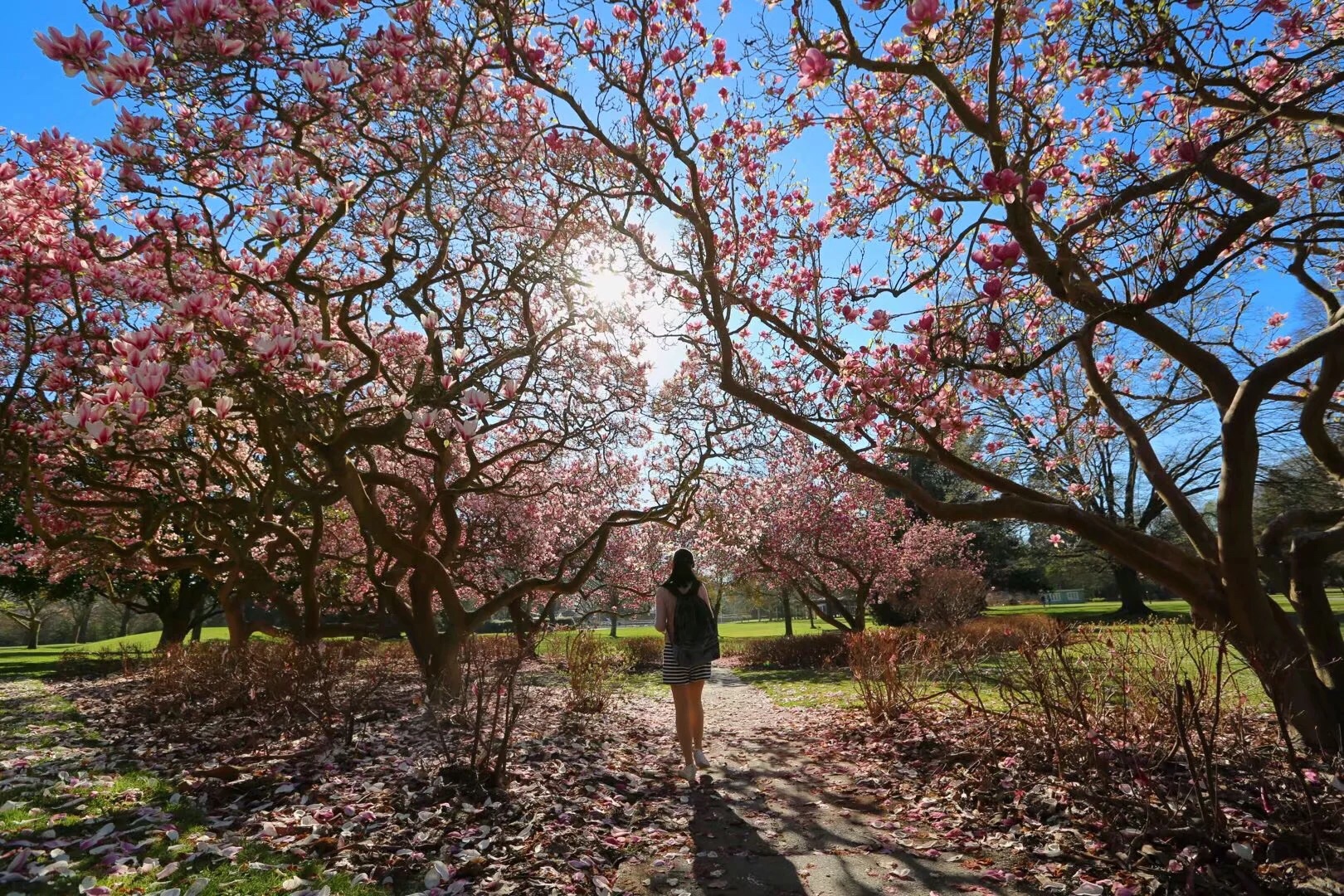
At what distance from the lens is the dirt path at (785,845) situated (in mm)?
3326

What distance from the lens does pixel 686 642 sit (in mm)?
5273

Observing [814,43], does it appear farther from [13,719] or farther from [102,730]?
[13,719]

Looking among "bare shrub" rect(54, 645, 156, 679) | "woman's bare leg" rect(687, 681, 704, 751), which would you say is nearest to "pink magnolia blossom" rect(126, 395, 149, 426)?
"woman's bare leg" rect(687, 681, 704, 751)

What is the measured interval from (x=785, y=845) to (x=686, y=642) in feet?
5.42

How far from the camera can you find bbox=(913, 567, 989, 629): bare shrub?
16.8 metres

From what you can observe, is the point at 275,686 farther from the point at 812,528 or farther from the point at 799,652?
the point at 812,528

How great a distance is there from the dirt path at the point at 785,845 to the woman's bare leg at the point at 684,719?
0.25 m

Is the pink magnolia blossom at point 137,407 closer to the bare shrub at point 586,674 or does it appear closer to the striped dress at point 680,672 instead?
the striped dress at point 680,672

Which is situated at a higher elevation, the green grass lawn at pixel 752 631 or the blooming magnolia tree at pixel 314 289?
the blooming magnolia tree at pixel 314 289

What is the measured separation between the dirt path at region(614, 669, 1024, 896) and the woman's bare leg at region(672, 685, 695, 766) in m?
0.25

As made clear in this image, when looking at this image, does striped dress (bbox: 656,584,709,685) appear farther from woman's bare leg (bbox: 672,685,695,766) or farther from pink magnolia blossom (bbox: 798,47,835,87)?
pink magnolia blossom (bbox: 798,47,835,87)

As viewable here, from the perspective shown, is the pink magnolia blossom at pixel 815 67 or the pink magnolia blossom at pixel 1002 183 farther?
the pink magnolia blossom at pixel 815 67

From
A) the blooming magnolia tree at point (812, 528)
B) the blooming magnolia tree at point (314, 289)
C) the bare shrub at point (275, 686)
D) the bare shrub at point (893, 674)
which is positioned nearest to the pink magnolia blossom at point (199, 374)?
the blooming magnolia tree at point (314, 289)

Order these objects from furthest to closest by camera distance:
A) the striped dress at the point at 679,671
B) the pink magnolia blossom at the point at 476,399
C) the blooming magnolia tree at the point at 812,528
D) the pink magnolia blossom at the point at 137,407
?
the blooming magnolia tree at the point at 812,528
the striped dress at the point at 679,671
the pink magnolia blossom at the point at 476,399
the pink magnolia blossom at the point at 137,407
